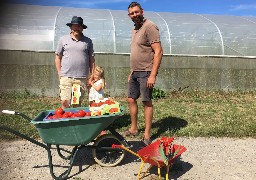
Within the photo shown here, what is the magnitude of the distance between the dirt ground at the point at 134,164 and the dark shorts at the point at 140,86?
0.81 m

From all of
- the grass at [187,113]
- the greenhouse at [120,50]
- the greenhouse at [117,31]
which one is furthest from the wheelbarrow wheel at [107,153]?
the greenhouse at [117,31]

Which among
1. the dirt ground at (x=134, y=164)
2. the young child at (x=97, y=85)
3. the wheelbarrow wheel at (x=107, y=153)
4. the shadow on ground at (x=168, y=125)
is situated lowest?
the dirt ground at (x=134, y=164)

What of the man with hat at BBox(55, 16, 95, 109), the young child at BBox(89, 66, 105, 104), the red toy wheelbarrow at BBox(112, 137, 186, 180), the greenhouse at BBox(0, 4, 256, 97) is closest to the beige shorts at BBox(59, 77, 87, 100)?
the man with hat at BBox(55, 16, 95, 109)

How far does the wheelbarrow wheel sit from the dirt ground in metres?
0.08

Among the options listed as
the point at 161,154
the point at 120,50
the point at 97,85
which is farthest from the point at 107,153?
the point at 120,50

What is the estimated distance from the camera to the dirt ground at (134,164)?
3.89 meters

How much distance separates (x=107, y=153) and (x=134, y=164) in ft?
1.31

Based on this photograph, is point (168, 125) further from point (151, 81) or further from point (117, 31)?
point (117, 31)

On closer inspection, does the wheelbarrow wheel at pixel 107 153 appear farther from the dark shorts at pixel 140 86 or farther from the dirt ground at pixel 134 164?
the dark shorts at pixel 140 86

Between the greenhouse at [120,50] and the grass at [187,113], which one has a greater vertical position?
the greenhouse at [120,50]

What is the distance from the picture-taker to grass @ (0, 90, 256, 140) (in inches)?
229

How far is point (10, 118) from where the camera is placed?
6578 millimetres

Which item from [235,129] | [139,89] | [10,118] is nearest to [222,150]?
[235,129]

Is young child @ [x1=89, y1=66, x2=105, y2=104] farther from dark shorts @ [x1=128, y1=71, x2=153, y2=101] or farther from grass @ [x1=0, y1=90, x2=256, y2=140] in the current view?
grass @ [x1=0, y1=90, x2=256, y2=140]
